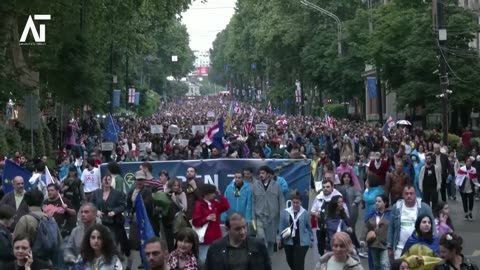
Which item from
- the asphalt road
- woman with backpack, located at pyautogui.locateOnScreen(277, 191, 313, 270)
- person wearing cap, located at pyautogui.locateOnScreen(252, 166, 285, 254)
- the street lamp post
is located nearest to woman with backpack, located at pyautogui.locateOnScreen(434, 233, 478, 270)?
woman with backpack, located at pyautogui.locateOnScreen(277, 191, 313, 270)

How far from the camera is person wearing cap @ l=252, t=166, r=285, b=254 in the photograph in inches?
617

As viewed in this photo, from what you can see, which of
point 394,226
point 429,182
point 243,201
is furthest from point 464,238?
point 394,226

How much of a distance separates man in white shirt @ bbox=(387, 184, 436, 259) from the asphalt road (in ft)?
6.17

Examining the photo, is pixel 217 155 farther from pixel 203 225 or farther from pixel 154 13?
pixel 154 13

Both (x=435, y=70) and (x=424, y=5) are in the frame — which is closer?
(x=435, y=70)

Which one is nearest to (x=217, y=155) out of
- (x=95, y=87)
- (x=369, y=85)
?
(x=95, y=87)

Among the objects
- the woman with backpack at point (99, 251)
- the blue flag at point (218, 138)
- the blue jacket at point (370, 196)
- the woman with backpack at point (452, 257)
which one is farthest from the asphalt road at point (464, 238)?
the blue flag at point (218, 138)

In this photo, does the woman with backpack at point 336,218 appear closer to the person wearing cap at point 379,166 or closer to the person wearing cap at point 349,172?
the person wearing cap at point 349,172

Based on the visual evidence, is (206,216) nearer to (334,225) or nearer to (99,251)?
(334,225)

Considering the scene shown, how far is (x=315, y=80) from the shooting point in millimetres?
76500

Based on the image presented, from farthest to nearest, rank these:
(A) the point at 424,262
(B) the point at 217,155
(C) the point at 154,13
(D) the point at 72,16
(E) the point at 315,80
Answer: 1. (E) the point at 315,80
2. (C) the point at 154,13
3. (D) the point at 72,16
4. (B) the point at 217,155
5. (A) the point at 424,262

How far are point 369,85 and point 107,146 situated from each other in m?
26.9

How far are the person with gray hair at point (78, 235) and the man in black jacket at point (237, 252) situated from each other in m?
1.51

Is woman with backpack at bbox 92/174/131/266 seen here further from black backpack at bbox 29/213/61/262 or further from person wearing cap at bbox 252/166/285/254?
black backpack at bbox 29/213/61/262
